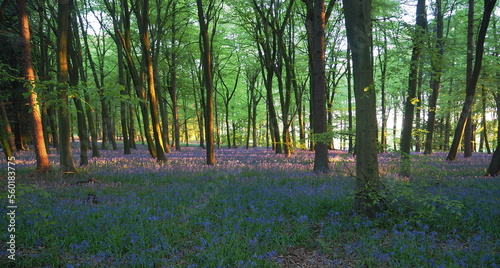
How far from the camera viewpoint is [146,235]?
189 inches

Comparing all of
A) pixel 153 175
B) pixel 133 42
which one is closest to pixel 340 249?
pixel 153 175

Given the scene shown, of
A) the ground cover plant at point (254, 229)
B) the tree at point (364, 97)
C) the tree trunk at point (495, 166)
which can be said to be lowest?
the ground cover plant at point (254, 229)

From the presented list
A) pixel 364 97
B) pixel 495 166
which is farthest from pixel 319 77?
pixel 495 166

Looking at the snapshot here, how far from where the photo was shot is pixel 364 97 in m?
5.39

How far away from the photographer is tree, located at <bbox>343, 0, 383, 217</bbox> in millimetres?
5281

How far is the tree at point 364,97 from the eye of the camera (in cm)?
528

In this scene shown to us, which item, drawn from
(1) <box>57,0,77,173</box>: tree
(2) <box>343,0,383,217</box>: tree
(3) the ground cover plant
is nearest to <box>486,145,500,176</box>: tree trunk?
(3) the ground cover plant

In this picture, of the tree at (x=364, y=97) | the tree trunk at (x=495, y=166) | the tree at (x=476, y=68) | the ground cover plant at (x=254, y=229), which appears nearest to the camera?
the ground cover plant at (x=254, y=229)

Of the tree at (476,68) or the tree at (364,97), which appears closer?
the tree at (364,97)

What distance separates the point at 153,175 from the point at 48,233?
5949 mm

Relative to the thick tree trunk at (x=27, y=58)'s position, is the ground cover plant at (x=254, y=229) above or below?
below

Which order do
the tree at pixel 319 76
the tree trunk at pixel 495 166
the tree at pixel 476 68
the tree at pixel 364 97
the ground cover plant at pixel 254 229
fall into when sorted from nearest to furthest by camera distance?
the ground cover plant at pixel 254 229, the tree at pixel 364 97, the tree trunk at pixel 495 166, the tree at pixel 476 68, the tree at pixel 319 76

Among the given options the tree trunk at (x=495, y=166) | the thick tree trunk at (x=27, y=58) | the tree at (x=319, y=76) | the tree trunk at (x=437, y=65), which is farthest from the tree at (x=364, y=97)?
the thick tree trunk at (x=27, y=58)

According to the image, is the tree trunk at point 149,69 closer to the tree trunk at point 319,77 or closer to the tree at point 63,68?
the tree at point 63,68
